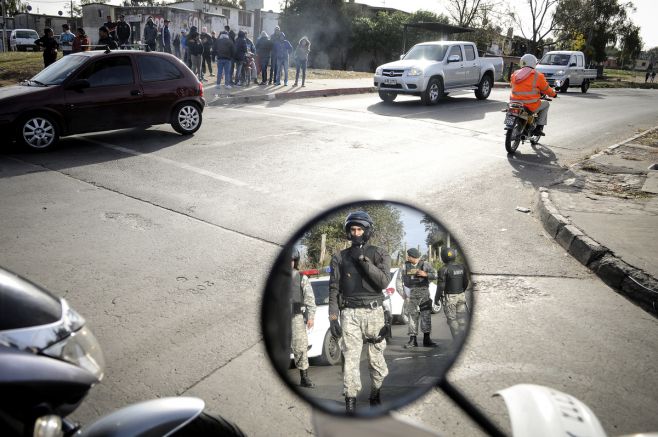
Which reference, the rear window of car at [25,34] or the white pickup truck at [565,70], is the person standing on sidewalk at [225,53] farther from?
the rear window of car at [25,34]

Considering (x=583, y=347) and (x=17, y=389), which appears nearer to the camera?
(x=17, y=389)

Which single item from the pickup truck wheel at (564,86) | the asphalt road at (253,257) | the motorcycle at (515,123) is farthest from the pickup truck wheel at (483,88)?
the motorcycle at (515,123)

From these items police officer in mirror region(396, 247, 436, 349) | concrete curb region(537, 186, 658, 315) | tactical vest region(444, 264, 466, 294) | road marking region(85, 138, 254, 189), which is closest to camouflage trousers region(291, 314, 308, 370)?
police officer in mirror region(396, 247, 436, 349)

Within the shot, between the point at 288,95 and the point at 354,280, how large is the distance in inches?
631

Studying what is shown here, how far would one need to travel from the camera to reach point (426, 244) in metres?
1.17

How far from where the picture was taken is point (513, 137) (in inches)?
372

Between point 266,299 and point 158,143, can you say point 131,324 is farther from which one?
point 158,143

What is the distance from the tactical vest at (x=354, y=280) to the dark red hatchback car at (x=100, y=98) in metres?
8.37

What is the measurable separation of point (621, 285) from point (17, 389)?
447cm

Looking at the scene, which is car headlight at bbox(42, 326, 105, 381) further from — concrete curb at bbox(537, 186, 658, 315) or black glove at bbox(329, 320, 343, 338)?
concrete curb at bbox(537, 186, 658, 315)

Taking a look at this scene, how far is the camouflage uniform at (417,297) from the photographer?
3.79 feet

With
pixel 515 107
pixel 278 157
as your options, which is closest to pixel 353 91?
pixel 515 107

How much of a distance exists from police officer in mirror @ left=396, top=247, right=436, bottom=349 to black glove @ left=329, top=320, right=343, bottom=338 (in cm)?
16

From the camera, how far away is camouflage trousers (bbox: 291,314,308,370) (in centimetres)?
113
